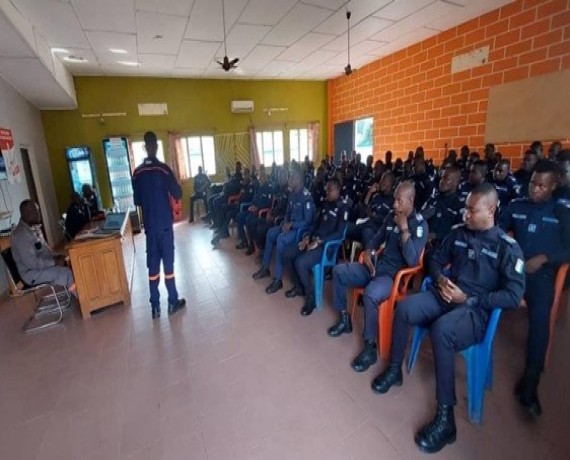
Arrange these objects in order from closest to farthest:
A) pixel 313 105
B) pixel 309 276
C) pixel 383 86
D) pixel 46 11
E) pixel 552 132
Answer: pixel 309 276
pixel 46 11
pixel 552 132
pixel 383 86
pixel 313 105

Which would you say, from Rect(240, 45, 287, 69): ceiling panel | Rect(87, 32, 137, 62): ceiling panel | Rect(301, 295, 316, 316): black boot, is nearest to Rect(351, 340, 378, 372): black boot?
Rect(301, 295, 316, 316): black boot

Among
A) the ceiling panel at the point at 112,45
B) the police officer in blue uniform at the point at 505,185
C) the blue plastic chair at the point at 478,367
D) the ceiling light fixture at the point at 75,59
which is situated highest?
the ceiling panel at the point at 112,45

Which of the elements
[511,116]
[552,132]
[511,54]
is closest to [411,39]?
[511,54]

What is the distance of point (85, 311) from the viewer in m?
2.94

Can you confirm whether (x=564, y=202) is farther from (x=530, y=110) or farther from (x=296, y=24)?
(x=296, y=24)

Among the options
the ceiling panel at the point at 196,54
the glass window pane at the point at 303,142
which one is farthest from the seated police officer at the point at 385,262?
the glass window pane at the point at 303,142

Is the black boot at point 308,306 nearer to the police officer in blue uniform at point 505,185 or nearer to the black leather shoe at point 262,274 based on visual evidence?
the black leather shoe at point 262,274

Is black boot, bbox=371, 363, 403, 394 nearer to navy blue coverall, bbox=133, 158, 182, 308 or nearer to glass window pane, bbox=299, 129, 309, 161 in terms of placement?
navy blue coverall, bbox=133, 158, 182, 308

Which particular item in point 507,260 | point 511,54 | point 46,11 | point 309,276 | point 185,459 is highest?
point 46,11

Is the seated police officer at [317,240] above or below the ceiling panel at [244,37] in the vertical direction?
below

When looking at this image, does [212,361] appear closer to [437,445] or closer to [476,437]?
[437,445]

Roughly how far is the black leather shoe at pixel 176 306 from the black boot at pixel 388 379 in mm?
1956

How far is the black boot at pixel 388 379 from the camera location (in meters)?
1.85

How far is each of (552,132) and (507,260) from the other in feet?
12.7
